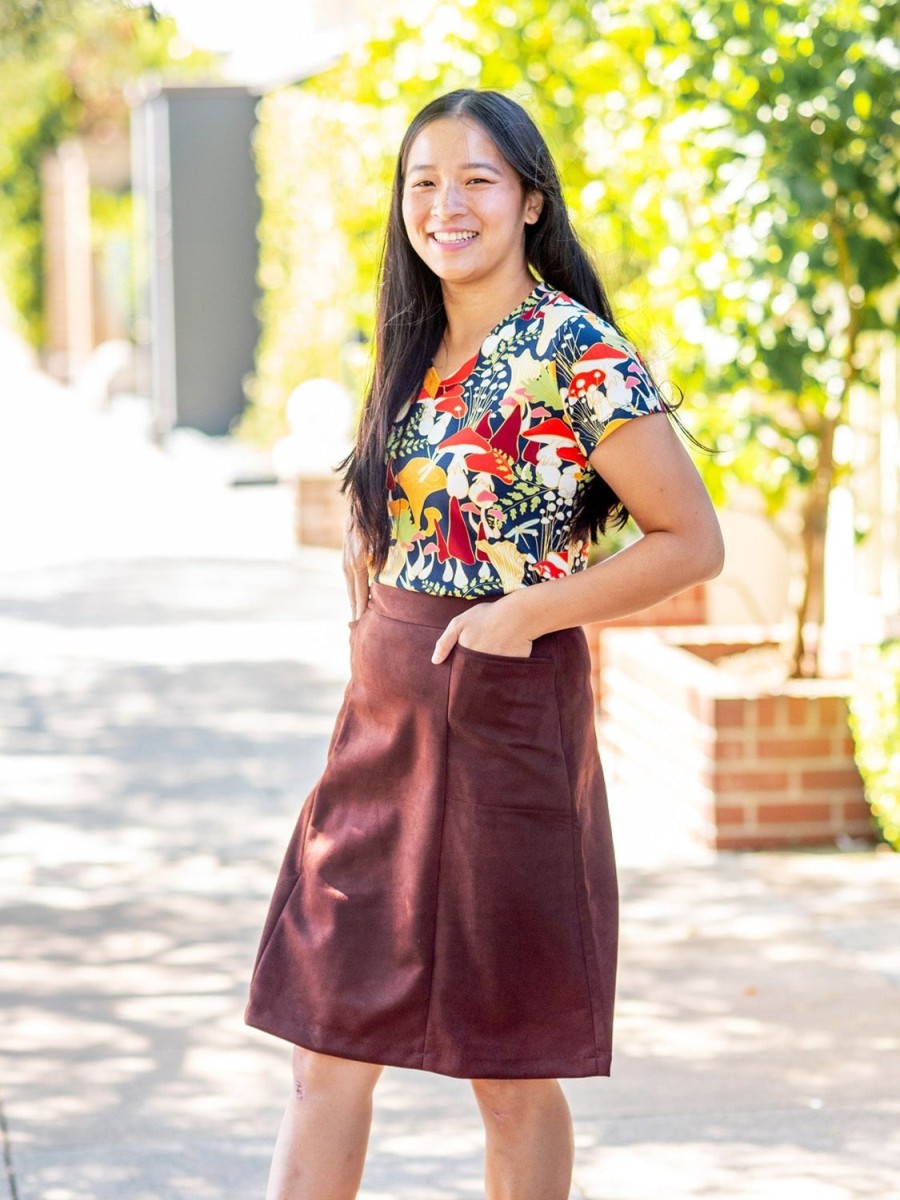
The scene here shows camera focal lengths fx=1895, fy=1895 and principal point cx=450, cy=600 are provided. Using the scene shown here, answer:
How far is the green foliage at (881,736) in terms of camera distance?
17.8 ft

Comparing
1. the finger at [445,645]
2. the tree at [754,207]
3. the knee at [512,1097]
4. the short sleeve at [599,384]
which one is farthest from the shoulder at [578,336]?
the tree at [754,207]

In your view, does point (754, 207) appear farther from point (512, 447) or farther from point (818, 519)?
point (512, 447)

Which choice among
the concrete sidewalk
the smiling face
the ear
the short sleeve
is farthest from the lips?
the concrete sidewalk

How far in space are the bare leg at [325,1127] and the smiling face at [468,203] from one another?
3.67 feet

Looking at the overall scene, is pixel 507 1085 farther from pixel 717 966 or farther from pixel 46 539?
pixel 46 539

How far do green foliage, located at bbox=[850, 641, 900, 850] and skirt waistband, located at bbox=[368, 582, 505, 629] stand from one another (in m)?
3.06

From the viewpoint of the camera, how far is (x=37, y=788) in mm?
6340

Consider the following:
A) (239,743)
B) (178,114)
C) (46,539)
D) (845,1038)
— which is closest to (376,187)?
(239,743)

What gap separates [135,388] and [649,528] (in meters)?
22.1

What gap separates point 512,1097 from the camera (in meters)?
→ 2.65

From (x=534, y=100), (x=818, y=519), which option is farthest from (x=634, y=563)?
(x=818, y=519)

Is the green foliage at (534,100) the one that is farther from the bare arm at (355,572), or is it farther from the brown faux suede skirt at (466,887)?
the brown faux suede skirt at (466,887)

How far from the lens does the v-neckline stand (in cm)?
258

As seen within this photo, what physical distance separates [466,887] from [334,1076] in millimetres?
359
